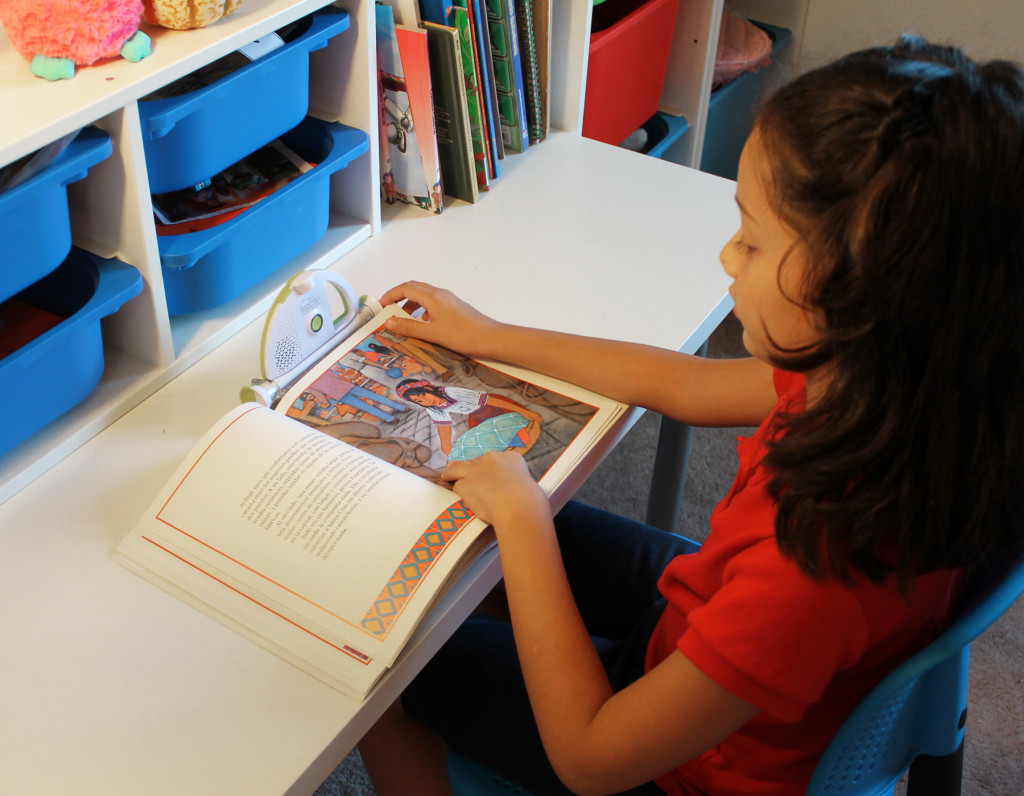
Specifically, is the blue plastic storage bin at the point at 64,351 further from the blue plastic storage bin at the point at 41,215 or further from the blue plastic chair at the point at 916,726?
the blue plastic chair at the point at 916,726

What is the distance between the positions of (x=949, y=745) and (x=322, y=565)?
0.48m

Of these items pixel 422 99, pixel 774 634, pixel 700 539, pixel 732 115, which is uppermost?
pixel 422 99

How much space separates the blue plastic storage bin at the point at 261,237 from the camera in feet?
2.98

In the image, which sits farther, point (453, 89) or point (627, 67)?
point (627, 67)

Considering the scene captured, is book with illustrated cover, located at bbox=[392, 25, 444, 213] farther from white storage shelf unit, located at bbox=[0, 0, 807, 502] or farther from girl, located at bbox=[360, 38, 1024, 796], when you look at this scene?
girl, located at bbox=[360, 38, 1024, 796]

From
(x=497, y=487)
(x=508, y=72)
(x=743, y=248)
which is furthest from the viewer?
(x=508, y=72)

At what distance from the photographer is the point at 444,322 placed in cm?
93

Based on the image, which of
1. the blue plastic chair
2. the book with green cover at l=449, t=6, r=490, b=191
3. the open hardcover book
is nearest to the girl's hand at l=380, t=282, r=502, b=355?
the open hardcover book

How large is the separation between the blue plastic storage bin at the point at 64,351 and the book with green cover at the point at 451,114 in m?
0.43

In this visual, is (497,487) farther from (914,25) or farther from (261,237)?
(914,25)

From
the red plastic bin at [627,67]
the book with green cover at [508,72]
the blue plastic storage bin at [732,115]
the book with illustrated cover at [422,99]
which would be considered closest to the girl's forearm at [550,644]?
the book with illustrated cover at [422,99]

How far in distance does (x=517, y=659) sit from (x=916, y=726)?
0.33 metres

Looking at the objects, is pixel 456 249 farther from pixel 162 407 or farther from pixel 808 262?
pixel 808 262

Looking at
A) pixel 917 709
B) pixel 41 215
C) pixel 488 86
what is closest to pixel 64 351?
pixel 41 215
